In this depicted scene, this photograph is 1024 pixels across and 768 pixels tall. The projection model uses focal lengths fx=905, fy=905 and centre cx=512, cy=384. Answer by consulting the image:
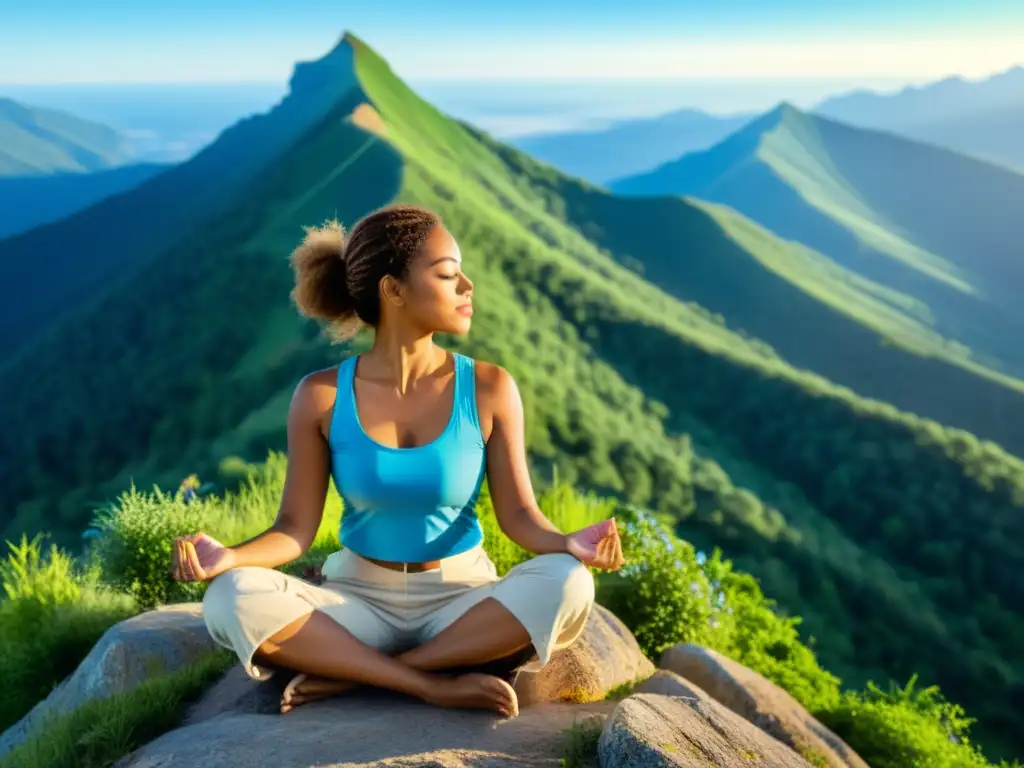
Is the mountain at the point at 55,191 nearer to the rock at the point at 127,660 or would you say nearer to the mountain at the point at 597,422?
the mountain at the point at 597,422

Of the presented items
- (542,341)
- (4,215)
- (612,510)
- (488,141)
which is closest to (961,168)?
(488,141)

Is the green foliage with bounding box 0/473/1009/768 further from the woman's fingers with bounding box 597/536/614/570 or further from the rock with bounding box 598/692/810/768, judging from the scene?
the woman's fingers with bounding box 597/536/614/570

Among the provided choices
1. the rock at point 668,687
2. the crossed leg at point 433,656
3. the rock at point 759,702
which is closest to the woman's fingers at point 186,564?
the crossed leg at point 433,656

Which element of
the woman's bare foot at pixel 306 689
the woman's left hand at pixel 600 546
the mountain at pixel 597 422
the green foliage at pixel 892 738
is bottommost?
the mountain at pixel 597 422

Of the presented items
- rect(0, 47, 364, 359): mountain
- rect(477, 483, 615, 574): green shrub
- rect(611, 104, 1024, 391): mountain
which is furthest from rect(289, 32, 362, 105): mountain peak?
rect(477, 483, 615, 574): green shrub

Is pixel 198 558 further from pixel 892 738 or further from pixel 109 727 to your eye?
pixel 892 738

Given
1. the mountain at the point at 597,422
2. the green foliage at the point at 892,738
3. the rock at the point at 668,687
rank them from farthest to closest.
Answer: the mountain at the point at 597,422, the green foliage at the point at 892,738, the rock at the point at 668,687

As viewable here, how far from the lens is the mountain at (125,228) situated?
84.2 meters

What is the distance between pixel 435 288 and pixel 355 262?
1.22 feet

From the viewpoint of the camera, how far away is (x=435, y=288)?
146 inches

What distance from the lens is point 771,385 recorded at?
59.2 metres

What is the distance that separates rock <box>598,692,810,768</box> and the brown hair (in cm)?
194

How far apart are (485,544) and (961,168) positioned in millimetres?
196779

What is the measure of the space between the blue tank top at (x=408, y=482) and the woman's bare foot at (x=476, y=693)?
1.72 feet
